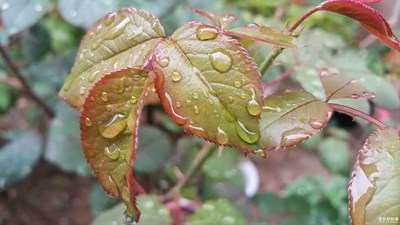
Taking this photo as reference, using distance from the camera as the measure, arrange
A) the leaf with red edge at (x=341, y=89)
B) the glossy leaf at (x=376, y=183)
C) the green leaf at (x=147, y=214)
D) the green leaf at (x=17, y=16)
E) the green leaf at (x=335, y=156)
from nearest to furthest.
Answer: the glossy leaf at (x=376, y=183) < the leaf with red edge at (x=341, y=89) < the green leaf at (x=147, y=214) < the green leaf at (x=17, y=16) < the green leaf at (x=335, y=156)

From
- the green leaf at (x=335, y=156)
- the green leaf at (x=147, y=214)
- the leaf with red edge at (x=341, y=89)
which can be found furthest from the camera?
the green leaf at (x=335, y=156)

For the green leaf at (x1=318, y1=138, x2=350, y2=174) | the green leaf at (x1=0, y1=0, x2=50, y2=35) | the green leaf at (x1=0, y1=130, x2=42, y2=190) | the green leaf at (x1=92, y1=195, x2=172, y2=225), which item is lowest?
the green leaf at (x1=318, y1=138, x2=350, y2=174)

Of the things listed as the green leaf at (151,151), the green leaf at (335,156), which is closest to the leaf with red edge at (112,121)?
the green leaf at (151,151)

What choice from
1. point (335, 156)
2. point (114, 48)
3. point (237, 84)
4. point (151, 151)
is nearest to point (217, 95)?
point (237, 84)

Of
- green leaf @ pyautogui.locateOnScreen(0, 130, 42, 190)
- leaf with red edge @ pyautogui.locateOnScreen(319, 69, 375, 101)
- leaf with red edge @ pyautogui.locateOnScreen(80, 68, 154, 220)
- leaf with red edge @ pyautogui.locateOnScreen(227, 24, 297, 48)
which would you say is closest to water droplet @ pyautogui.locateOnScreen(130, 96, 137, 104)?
leaf with red edge @ pyautogui.locateOnScreen(80, 68, 154, 220)

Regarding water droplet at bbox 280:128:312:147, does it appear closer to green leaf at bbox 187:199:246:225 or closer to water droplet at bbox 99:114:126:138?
water droplet at bbox 99:114:126:138

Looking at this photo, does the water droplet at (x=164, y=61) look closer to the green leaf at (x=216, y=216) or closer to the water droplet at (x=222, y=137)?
the water droplet at (x=222, y=137)
